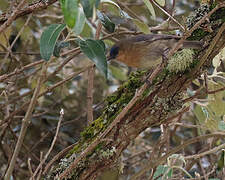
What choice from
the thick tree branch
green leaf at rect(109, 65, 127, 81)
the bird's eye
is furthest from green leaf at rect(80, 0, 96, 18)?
green leaf at rect(109, 65, 127, 81)

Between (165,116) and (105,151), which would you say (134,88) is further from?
(105,151)

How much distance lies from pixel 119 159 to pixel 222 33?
0.57 meters

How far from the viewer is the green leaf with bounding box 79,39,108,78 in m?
1.28

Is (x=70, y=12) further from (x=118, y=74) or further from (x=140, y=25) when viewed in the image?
Result: (x=118, y=74)

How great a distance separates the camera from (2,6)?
2.27m

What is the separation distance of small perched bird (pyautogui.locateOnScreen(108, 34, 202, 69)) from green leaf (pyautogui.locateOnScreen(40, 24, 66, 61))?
0.62 meters

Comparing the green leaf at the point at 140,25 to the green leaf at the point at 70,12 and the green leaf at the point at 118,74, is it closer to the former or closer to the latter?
the green leaf at the point at 70,12

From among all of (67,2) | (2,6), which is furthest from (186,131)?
(67,2)

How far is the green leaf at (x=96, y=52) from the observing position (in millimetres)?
1281

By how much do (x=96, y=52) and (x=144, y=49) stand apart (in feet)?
2.43

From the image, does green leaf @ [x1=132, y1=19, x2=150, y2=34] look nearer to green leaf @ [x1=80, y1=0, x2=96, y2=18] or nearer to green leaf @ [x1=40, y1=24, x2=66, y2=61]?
green leaf @ [x1=40, y1=24, x2=66, y2=61]

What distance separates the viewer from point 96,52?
1.31 m

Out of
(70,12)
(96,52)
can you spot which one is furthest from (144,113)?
(70,12)

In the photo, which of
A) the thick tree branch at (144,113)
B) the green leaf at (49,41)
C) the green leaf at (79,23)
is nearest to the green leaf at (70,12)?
the green leaf at (79,23)
